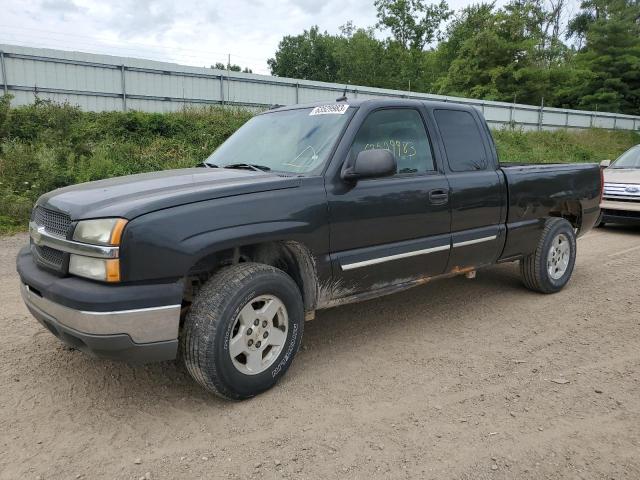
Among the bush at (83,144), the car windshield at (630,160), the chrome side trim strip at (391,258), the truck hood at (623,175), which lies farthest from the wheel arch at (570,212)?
the bush at (83,144)

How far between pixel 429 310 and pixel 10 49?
13.5 m

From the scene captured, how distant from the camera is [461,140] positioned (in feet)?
14.8

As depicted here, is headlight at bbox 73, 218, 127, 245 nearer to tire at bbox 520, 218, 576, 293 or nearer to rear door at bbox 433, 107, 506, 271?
rear door at bbox 433, 107, 506, 271

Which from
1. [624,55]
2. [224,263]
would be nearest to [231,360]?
[224,263]

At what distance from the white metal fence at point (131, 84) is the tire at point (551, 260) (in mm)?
10719

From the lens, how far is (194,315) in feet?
9.54

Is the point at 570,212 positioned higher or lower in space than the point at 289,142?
lower

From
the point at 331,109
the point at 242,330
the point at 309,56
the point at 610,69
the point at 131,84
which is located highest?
the point at 309,56

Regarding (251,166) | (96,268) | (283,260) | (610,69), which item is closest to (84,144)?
(251,166)

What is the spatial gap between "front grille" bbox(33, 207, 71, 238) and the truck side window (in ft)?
6.33

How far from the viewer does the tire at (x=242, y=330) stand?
2.87 meters

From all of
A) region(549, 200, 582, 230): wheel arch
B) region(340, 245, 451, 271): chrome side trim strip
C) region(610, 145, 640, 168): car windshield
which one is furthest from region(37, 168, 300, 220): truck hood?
region(610, 145, 640, 168): car windshield

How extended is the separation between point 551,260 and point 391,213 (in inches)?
99.5

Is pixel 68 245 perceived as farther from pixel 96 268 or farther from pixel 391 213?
pixel 391 213
